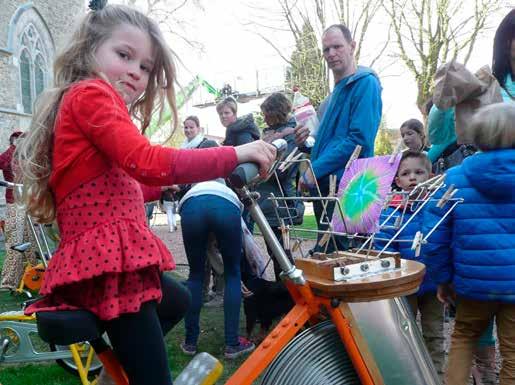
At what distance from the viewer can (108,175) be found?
157cm

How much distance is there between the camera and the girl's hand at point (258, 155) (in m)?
1.49

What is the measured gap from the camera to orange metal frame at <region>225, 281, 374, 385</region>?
164cm

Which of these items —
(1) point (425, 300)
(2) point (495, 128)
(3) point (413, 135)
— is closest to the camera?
(2) point (495, 128)

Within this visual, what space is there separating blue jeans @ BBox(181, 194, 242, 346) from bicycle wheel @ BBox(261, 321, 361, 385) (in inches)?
68.7

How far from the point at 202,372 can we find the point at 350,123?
1843mm

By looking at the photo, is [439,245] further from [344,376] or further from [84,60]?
[84,60]

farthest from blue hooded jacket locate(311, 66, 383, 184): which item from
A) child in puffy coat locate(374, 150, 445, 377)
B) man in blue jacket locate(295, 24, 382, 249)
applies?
child in puffy coat locate(374, 150, 445, 377)

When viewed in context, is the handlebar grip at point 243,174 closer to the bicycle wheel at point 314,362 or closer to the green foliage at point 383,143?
the bicycle wheel at point 314,362

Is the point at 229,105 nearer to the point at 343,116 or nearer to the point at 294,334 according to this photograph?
the point at 343,116

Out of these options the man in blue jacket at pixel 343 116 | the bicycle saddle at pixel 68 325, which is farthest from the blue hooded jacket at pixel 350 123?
the bicycle saddle at pixel 68 325

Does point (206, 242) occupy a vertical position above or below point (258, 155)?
below

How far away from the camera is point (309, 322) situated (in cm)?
180

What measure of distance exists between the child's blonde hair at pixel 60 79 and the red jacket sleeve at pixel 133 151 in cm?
15

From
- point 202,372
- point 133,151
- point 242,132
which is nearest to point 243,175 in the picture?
point 133,151
